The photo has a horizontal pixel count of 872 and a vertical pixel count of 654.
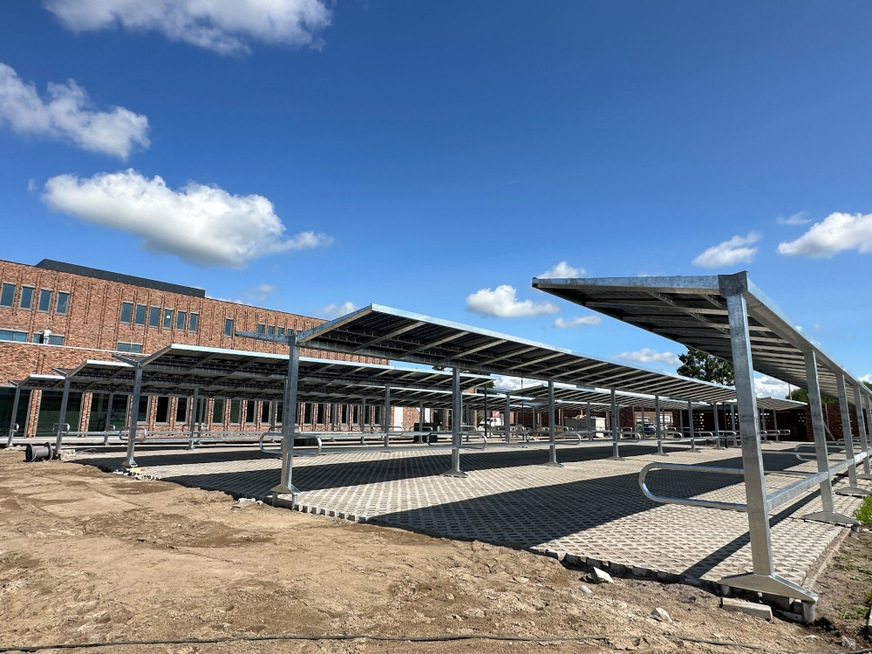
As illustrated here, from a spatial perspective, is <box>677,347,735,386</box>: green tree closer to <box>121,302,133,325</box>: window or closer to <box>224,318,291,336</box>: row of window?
<box>224,318,291,336</box>: row of window

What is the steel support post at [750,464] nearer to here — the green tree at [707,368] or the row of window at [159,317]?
the row of window at [159,317]

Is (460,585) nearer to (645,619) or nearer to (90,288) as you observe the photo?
(645,619)

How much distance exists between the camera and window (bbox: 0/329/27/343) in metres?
31.9

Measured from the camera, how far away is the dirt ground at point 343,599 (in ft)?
11.7

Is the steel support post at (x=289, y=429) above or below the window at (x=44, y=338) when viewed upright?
below

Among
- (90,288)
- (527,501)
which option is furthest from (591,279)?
(90,288)

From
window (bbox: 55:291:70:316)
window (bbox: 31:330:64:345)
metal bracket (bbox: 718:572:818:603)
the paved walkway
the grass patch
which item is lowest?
the paved walkway

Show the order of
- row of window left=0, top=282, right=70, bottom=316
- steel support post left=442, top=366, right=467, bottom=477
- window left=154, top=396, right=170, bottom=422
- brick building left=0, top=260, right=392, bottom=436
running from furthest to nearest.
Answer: window left=154, top=396, right=170, bottom=422
row of window left=0, top=282, right=70, bottom=316
brick building left=0, top=260, right=392, bottom=436
steel support post left=442, top=366, right=467, bottom=477

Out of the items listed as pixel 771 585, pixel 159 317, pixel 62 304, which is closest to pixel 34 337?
pixel 62 304

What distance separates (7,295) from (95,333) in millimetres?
5437

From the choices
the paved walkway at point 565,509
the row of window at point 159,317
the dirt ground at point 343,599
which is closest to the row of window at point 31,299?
the row of window at point 159,317

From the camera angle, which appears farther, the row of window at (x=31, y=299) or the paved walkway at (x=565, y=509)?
the row of window at (x=31, y=299)

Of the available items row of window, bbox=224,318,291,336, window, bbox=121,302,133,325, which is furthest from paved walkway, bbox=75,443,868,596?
row of window, bbox=224,318,291,336

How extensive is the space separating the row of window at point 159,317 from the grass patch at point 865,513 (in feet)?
138
